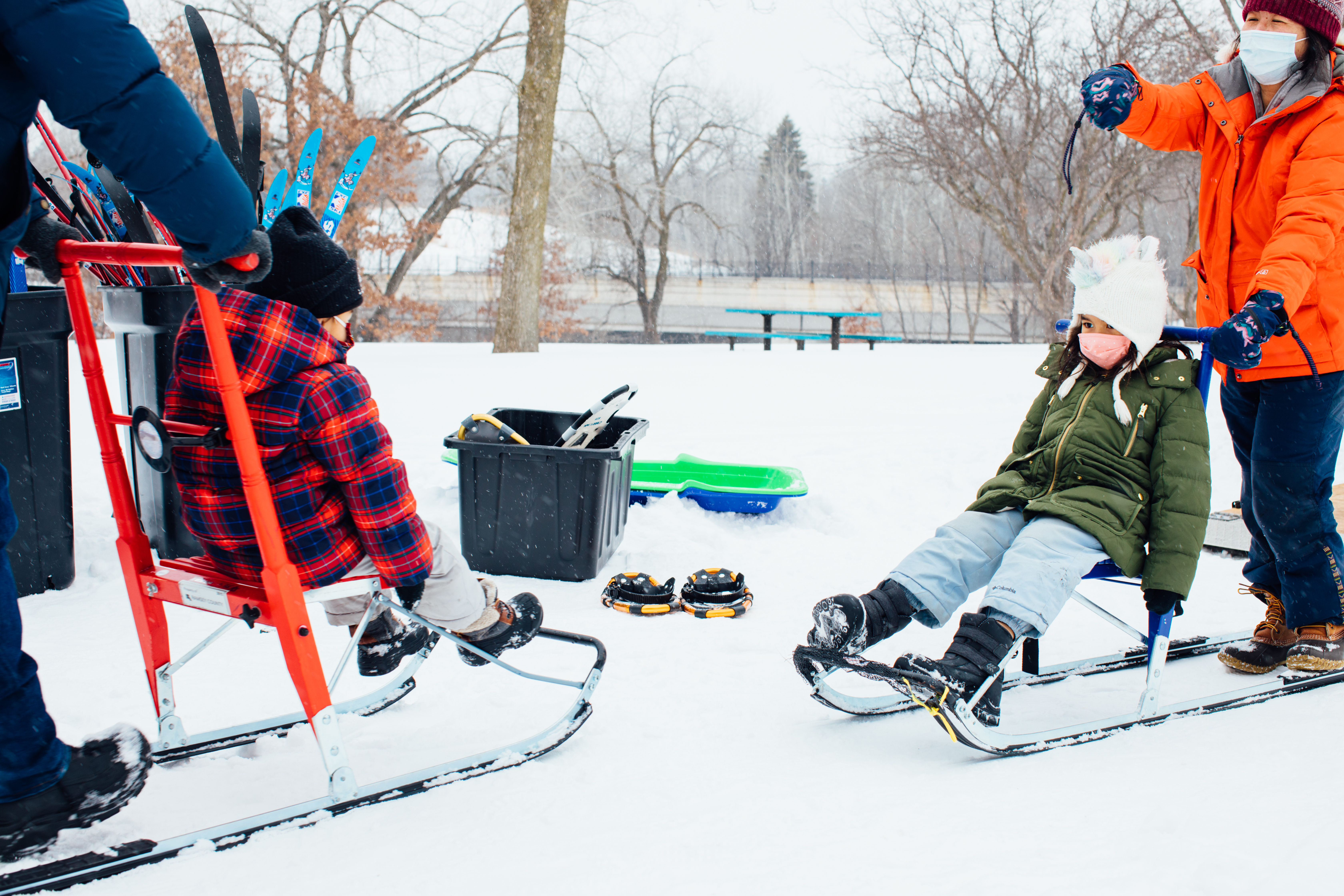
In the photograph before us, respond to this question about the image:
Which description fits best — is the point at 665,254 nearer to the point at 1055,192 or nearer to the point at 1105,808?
the point at 1055,192

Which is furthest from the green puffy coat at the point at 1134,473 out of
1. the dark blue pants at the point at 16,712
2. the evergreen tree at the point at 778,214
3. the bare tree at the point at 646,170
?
the evergreen tree at the point at 778,214

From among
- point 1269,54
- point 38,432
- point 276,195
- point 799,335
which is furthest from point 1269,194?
point 799,335

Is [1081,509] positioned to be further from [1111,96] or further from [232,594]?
[232,594]

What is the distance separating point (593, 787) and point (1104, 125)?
7.91 feet

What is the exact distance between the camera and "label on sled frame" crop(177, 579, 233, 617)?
193 cm

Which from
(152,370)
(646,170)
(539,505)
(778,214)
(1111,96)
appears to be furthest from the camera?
(778,214)

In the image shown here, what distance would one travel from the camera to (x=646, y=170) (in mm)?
28828

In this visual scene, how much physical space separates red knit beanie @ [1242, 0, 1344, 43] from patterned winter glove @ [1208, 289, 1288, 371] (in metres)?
0.79

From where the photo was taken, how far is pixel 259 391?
6.10 feet

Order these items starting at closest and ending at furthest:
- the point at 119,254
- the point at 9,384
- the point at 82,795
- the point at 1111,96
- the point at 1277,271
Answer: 1. the point at 82,795
2. the point at 119,254
3. the point at 1277,271
4. the point at 1111,96
5. the point at 9,384

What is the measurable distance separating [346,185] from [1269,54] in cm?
260

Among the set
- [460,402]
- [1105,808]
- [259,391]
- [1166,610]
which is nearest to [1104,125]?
[1166,610]

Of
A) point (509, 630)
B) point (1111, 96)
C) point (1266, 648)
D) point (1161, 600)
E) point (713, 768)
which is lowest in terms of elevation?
point (713, 768)

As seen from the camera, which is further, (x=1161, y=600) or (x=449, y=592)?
(x=1161, y=600)
